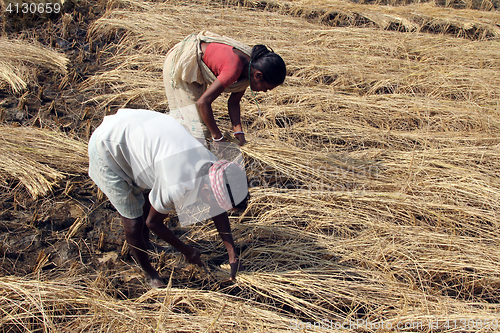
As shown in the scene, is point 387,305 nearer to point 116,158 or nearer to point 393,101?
point 116,158

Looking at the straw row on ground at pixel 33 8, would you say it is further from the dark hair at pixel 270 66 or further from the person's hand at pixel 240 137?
the dark hair at pixel 270 66

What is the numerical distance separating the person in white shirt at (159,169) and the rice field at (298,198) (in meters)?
0.52

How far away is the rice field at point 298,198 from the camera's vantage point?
6.72 ft

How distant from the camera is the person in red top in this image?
2.27 meters

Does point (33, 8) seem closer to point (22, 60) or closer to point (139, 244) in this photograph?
point (22, 60)

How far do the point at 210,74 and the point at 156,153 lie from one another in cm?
102

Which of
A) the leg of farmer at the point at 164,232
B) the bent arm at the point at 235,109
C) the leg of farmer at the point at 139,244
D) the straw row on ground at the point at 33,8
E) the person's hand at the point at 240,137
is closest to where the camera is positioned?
the leg of farmer at the point at 164,232

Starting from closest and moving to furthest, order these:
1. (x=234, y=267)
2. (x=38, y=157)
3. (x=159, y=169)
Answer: (x=159, y=169), (x=234, y=267), (x=38, y=157)

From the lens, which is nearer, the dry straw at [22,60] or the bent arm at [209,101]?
the bent arm at [209,101]

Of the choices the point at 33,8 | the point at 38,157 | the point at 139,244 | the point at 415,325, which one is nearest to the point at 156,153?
the point at 139,244

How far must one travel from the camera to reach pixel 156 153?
163 cm

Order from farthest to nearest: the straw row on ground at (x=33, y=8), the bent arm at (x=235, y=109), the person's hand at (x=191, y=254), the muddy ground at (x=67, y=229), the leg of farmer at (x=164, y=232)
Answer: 1. the straw row on ground at (x=33, y=8)
2. the bent arm at (x=235, y=109)
3. the muddy ground at (x=67, y=229)
4. the person's hand at (x=191, y=254)
5. the leg of farmer at (x=164, y=232)

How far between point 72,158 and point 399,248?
8.43 feet

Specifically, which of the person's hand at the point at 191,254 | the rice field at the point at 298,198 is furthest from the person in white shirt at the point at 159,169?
the rice field at the point at 298,198
